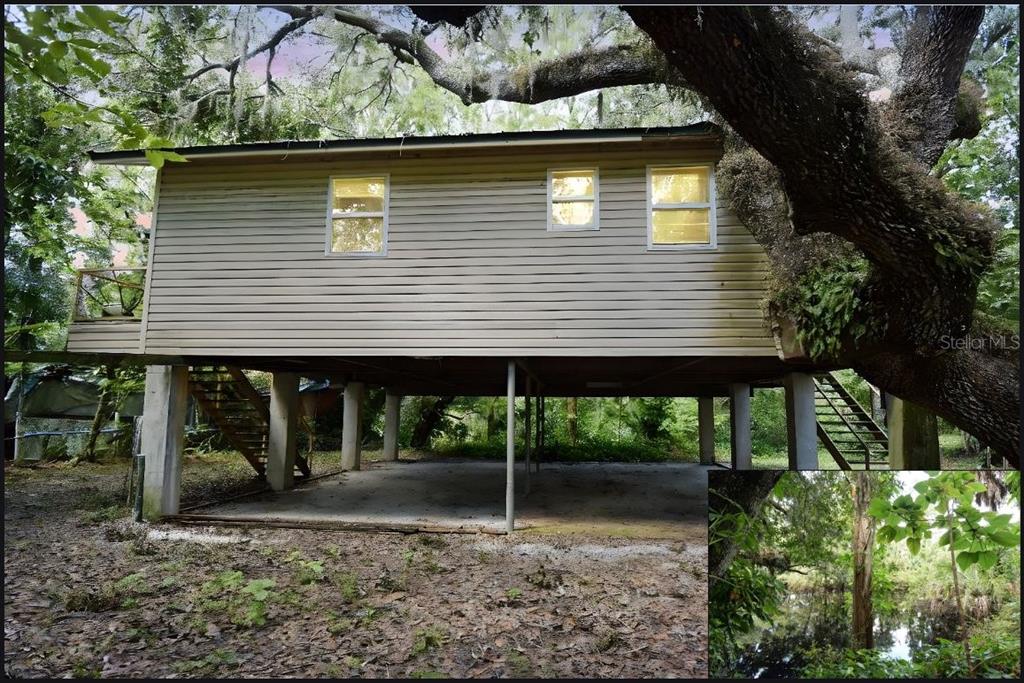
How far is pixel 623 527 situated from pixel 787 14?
636cm

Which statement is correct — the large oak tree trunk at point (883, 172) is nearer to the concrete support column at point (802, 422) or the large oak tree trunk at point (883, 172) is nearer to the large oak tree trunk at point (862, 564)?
the concrete support column at point (802, 422)

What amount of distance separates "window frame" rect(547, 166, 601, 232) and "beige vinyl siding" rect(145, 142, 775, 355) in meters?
0.06

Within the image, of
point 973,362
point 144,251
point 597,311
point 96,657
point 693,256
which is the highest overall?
point 144,251

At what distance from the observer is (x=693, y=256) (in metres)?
7.94

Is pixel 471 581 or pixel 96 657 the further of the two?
pixel 471 581

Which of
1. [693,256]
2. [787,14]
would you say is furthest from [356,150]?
[787,14]

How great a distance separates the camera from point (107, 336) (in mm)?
8648

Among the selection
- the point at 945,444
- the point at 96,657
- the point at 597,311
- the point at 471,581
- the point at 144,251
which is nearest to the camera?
the point at 96,657

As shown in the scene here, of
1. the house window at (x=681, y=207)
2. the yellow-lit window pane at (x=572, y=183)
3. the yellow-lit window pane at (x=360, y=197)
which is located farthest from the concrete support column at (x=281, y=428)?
the house window at (x=681, y=207)

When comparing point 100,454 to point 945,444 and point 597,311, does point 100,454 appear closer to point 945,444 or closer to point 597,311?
point 597,311

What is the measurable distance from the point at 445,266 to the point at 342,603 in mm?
4410

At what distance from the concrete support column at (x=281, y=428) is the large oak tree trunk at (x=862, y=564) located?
1023 centimetres

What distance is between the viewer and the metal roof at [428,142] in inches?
310

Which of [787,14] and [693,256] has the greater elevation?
[787,14]
